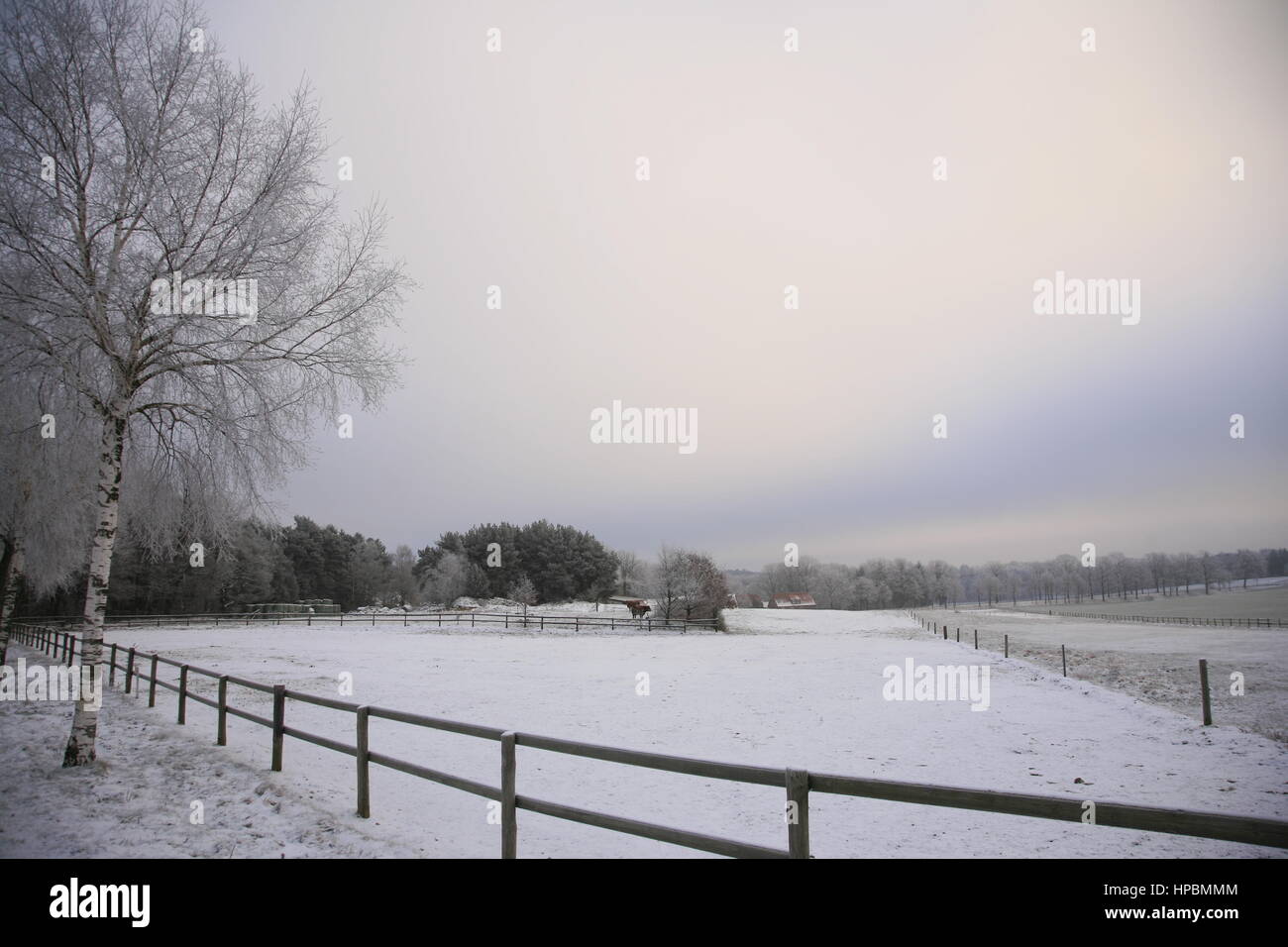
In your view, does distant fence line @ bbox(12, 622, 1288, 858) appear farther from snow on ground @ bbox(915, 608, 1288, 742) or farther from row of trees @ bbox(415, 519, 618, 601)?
row of trees @ bbox(415, 519, 618, 601)

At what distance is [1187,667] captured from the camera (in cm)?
2362

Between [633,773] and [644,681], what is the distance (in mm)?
10820

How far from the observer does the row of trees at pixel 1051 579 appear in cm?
14362

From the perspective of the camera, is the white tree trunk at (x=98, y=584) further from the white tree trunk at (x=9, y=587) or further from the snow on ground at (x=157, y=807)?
A: the white tree trunk at (x=9, y=587)

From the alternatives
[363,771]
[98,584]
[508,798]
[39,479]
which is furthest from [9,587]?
[508,798]

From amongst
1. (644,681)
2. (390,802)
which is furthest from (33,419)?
(644,681)

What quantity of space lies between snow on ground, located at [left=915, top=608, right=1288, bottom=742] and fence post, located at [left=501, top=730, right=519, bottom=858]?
597 inches

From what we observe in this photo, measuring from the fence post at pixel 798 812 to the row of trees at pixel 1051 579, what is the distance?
5340 inches

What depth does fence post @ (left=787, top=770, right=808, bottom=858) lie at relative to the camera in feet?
13.0

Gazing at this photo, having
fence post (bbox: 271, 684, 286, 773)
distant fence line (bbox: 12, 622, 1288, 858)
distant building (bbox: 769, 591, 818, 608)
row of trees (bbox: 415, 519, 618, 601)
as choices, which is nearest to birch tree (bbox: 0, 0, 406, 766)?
fence post (bbox: 271, 684, 286, 773)

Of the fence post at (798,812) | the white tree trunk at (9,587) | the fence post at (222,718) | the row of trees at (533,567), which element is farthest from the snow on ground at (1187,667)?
the row of trees at (533,567)
